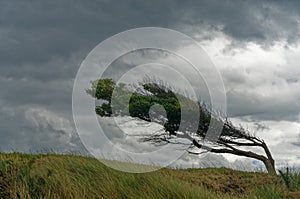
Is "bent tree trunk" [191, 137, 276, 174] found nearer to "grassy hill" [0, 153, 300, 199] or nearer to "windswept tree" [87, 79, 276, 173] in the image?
"windswept tree" [87, 79, 276, 173]

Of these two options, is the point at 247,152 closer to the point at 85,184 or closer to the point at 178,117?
the point at 178,117

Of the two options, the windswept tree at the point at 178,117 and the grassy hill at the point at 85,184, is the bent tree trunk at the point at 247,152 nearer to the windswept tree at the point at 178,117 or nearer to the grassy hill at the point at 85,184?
the windswept tree at the point at 178,117

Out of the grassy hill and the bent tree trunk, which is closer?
the grassy hill

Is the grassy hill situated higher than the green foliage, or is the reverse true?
the green foliage

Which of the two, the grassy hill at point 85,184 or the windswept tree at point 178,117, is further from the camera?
the windswept tree at point 178,117

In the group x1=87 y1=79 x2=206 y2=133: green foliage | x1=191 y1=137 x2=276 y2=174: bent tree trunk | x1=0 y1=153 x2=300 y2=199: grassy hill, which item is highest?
x1=87 y1=79 x2=206 y2=133: green foliage

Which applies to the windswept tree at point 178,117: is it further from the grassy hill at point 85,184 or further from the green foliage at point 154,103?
the grassy hill at point 85,184

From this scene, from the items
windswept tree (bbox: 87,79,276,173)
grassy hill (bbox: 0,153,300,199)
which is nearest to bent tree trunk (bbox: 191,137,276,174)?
windswept tree (bbox: 87,79,276,173)

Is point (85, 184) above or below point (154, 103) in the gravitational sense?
below

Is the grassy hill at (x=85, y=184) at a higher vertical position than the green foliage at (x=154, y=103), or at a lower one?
lower

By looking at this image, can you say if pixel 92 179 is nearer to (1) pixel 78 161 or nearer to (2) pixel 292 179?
(1) pixel 78 161

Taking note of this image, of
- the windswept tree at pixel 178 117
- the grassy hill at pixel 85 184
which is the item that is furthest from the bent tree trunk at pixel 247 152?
the grassy hill at pixel 85 184

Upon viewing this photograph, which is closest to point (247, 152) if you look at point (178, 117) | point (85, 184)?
point (178, 117)

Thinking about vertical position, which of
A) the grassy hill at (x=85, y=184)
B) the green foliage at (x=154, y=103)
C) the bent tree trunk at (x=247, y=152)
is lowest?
the grassy hill at (x=85, y=184)
